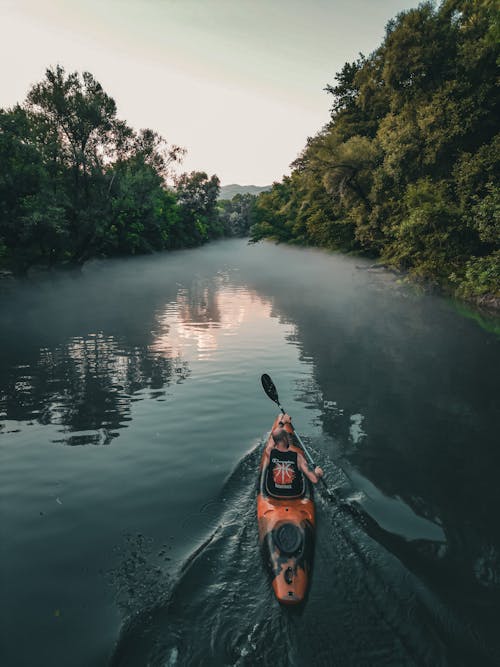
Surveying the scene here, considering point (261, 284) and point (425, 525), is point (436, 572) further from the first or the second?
point (261, 284)

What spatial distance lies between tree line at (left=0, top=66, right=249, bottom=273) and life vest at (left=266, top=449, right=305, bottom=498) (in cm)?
3235

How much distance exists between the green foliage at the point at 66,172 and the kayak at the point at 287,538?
33086 mm

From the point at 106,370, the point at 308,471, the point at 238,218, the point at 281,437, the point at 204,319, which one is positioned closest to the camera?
the point at 308,471

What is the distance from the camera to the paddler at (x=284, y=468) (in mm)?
7082

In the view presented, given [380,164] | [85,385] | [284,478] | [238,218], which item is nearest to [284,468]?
[284,478]

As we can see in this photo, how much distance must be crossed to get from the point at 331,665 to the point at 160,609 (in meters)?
2.32

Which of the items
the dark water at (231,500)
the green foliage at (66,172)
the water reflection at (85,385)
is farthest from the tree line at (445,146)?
the green foliage at (66,172)

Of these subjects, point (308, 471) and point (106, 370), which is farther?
Result: point (106, 370)

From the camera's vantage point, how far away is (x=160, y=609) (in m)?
5.41

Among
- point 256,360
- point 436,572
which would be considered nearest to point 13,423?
point 256,360

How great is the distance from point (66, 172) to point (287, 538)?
42.8 m

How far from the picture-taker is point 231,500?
7.96 m

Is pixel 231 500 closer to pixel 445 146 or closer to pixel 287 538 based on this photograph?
pixel 287 538

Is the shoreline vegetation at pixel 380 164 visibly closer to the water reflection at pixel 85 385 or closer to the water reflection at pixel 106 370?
the water reflection at pixel 106 370
